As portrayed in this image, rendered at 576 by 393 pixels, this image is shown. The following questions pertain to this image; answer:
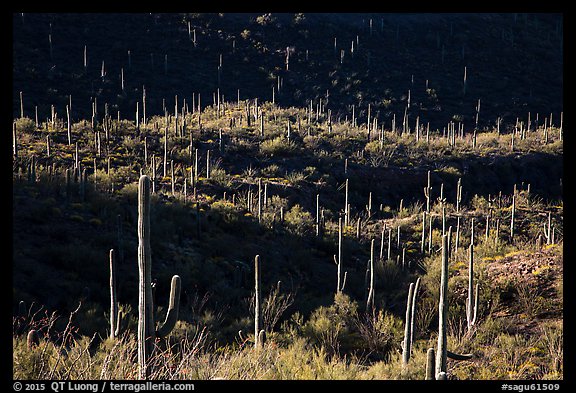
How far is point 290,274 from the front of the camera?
1806 cm

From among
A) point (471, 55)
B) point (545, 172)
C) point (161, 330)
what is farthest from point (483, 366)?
point (471, 55)

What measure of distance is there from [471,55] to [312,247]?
151 ft

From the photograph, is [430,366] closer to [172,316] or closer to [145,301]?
[172,316]

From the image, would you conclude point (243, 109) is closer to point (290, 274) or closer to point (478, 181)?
point (478, 181)

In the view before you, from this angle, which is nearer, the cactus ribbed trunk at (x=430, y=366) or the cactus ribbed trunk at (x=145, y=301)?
the cactus ribbed trunk at (x=145, y=301)

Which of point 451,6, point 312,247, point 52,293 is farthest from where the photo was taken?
point 312,247

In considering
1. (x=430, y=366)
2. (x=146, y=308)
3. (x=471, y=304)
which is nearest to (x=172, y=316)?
(x=146, y=308)

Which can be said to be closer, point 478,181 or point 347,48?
point 478,181

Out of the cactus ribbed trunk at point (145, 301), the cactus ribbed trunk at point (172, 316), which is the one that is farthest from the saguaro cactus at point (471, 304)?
the cactus ribbed trunk at point (145, 301)

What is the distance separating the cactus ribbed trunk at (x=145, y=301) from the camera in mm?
6430

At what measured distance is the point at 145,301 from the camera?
654 cm

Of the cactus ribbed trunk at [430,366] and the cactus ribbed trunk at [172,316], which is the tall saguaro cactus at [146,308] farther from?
the cactus ribbed trunk at [430,366]

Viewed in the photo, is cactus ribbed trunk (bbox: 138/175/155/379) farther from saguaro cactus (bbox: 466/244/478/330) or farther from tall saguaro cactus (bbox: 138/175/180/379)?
saguaro cactus (bbox: 466/244/478/330)
